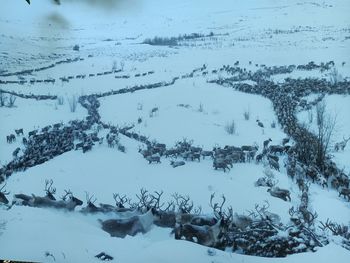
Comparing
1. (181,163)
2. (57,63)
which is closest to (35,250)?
(181,163)

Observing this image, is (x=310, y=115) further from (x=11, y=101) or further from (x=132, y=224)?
(x=11, y=101)

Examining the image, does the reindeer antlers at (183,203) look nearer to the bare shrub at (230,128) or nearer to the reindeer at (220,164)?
the reindeer at (220,164)

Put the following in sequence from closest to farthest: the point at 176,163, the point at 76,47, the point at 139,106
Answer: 1. the point at 176,163
2. the point at 76,47
3. the point at 139,106

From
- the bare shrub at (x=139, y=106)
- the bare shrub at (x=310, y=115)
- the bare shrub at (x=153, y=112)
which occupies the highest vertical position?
the bare shrub at (x=139, y=106)

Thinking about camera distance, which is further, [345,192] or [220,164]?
[220,164]

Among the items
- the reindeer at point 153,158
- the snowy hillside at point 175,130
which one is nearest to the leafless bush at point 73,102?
the snowy hillside at point 175,130

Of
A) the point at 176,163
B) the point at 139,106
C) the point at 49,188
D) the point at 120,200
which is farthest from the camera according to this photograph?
the point at 139,106

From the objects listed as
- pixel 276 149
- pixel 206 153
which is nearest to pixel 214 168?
pixel 206 153

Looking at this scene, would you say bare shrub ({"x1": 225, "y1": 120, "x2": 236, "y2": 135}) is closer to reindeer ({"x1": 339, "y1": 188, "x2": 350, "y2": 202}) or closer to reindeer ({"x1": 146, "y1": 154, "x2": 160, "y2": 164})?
reindeer ({"x1": 146, "y1": 154, "x2": 160, "y2": 164})
